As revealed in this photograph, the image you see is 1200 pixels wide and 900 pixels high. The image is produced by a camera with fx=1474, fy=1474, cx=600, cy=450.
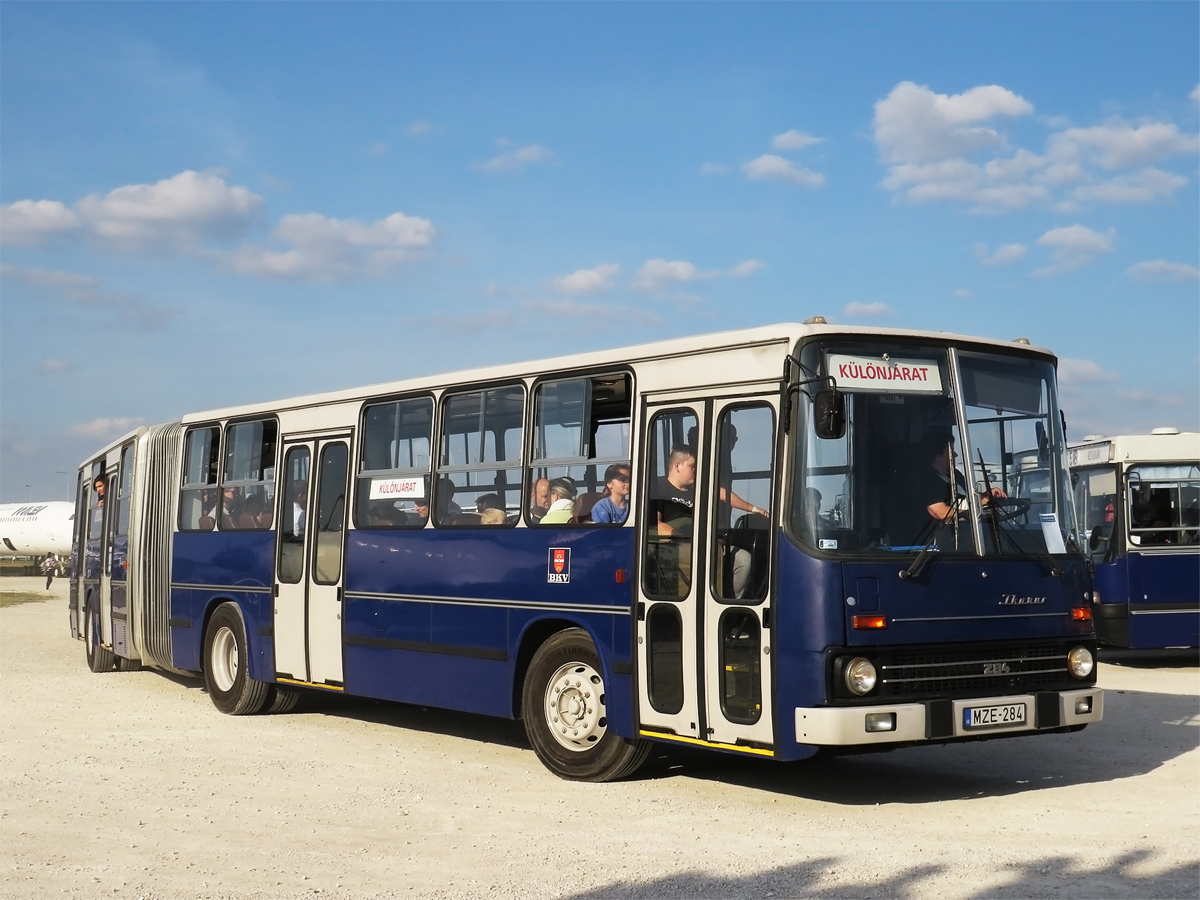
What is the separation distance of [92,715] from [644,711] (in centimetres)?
737

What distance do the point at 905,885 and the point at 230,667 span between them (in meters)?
9.76

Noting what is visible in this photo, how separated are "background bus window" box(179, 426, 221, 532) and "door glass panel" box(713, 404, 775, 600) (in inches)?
308

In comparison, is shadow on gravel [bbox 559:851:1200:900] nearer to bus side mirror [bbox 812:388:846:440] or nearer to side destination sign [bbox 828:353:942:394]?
bus side mirror [bbox 812:388:846:440]

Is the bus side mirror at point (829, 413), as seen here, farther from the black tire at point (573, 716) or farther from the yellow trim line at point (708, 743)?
the black tire at point (573, 716)

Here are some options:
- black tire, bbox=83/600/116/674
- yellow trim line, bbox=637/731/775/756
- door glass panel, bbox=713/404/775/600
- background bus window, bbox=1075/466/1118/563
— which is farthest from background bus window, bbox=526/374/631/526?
background bus window, bbox=1075/466/1118/563

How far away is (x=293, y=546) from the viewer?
46.2 ft

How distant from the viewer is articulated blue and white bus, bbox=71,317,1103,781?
894 cm

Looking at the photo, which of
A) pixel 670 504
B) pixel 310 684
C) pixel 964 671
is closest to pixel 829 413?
pixel 670 504

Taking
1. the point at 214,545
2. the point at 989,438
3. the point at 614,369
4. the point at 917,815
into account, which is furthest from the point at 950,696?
the point at 214,545

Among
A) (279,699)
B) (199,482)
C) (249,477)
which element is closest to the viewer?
(279,699)

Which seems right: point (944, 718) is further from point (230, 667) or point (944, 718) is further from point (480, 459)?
point (230, 667)

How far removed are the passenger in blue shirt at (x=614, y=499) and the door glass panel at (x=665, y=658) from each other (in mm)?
761

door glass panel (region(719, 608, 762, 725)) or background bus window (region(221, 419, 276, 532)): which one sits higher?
background bus window (region(221, 419, 276, 532))

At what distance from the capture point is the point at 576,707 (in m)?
10.5
